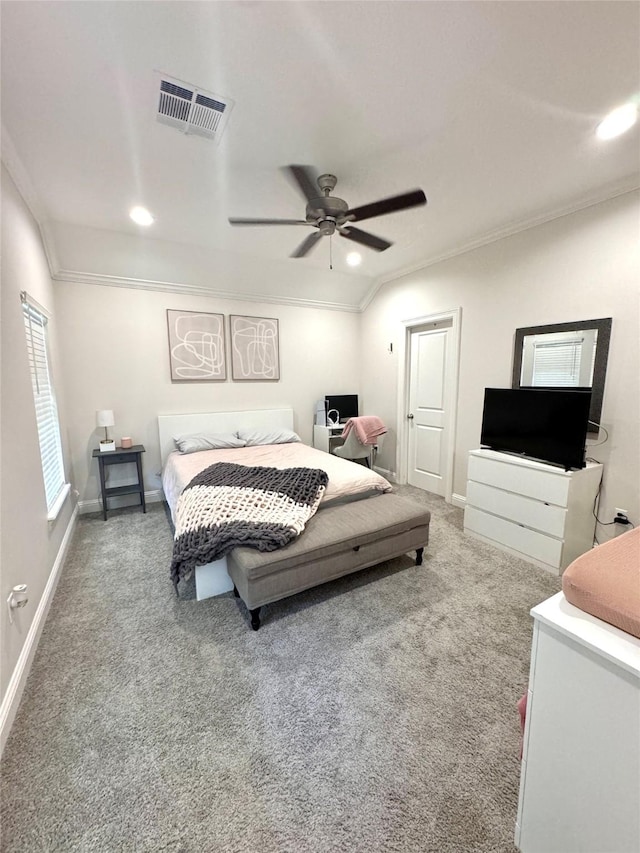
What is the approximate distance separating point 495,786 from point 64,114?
139 inches

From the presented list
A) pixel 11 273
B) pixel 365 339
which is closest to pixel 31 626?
pixel 11 273

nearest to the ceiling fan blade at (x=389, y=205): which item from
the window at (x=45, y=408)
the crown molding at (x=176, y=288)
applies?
the window at (x=45, y=408)

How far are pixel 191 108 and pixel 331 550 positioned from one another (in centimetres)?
252

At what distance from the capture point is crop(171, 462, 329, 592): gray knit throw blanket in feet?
6.47

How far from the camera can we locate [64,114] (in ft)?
5.68

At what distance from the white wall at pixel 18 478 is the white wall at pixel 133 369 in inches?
40.6

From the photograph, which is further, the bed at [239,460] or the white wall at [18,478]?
the bed at [239,460]

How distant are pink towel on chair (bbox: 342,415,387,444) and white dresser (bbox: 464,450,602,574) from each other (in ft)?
4.38

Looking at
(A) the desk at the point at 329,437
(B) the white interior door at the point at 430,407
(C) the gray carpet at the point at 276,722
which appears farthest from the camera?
(A) the desk at the point at 329,437

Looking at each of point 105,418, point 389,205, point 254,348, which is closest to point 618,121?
point 389,205

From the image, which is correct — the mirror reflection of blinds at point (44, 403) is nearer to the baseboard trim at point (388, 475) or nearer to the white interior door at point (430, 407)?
the baseboard trim at point (388, 475)

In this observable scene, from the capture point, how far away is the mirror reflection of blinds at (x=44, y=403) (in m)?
2.37

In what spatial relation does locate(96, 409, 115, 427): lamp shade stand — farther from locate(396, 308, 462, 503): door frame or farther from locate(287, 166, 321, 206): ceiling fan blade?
locate(396, 308, 462, 503): door frame

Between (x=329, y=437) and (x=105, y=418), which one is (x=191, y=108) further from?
(x=329, y=437)
